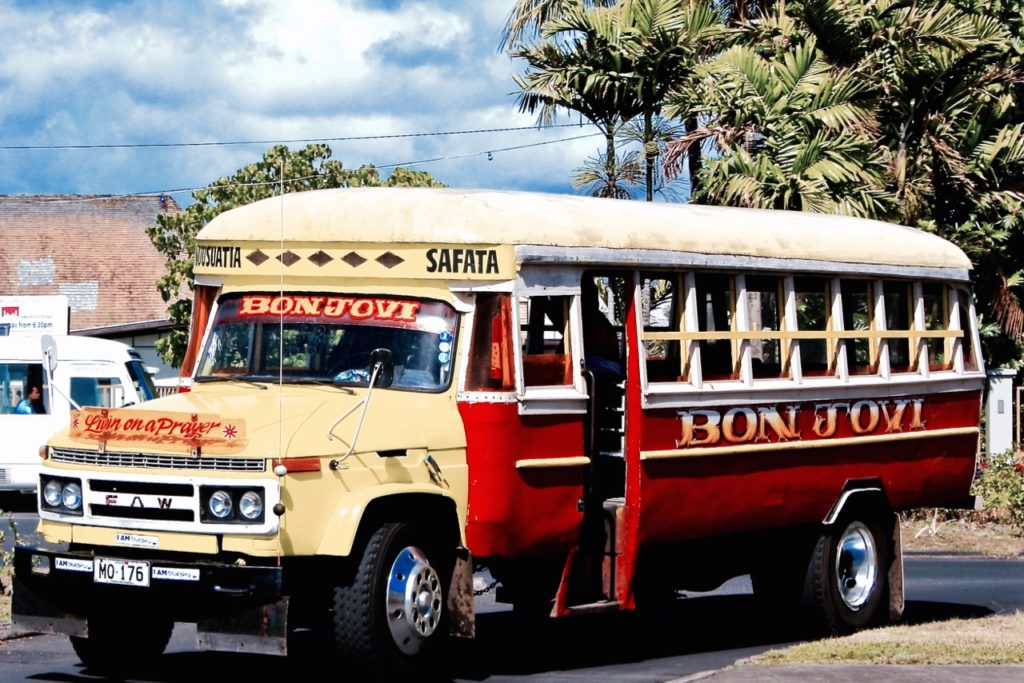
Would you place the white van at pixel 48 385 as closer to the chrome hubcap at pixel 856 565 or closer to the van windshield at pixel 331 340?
the chrome hubcap at pixel 856 565

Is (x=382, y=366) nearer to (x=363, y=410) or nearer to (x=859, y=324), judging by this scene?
(x=363, y=410)

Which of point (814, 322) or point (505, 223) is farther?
point (814, 322)

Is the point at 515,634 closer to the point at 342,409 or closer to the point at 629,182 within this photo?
the point at 342,409

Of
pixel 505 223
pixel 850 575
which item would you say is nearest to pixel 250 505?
pixel 505 223

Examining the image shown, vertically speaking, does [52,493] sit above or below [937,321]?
below

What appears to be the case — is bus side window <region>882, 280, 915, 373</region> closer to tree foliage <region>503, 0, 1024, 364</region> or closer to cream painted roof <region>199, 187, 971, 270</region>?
cream painted roof <region>199, 187, 971, 270</region>

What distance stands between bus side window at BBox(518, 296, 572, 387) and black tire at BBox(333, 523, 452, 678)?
130 centimetres

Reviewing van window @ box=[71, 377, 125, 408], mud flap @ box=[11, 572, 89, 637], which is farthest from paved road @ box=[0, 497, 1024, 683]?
van window @ box=[71, 377, 125, 408]

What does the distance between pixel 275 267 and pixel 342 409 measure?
1466 millimetres

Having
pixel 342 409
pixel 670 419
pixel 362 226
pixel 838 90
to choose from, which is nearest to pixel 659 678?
pixel 670 419

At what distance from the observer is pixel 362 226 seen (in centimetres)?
1101

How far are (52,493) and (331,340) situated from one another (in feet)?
5.97

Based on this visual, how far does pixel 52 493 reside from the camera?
10305 mm

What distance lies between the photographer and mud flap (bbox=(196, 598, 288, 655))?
30.9 feet
